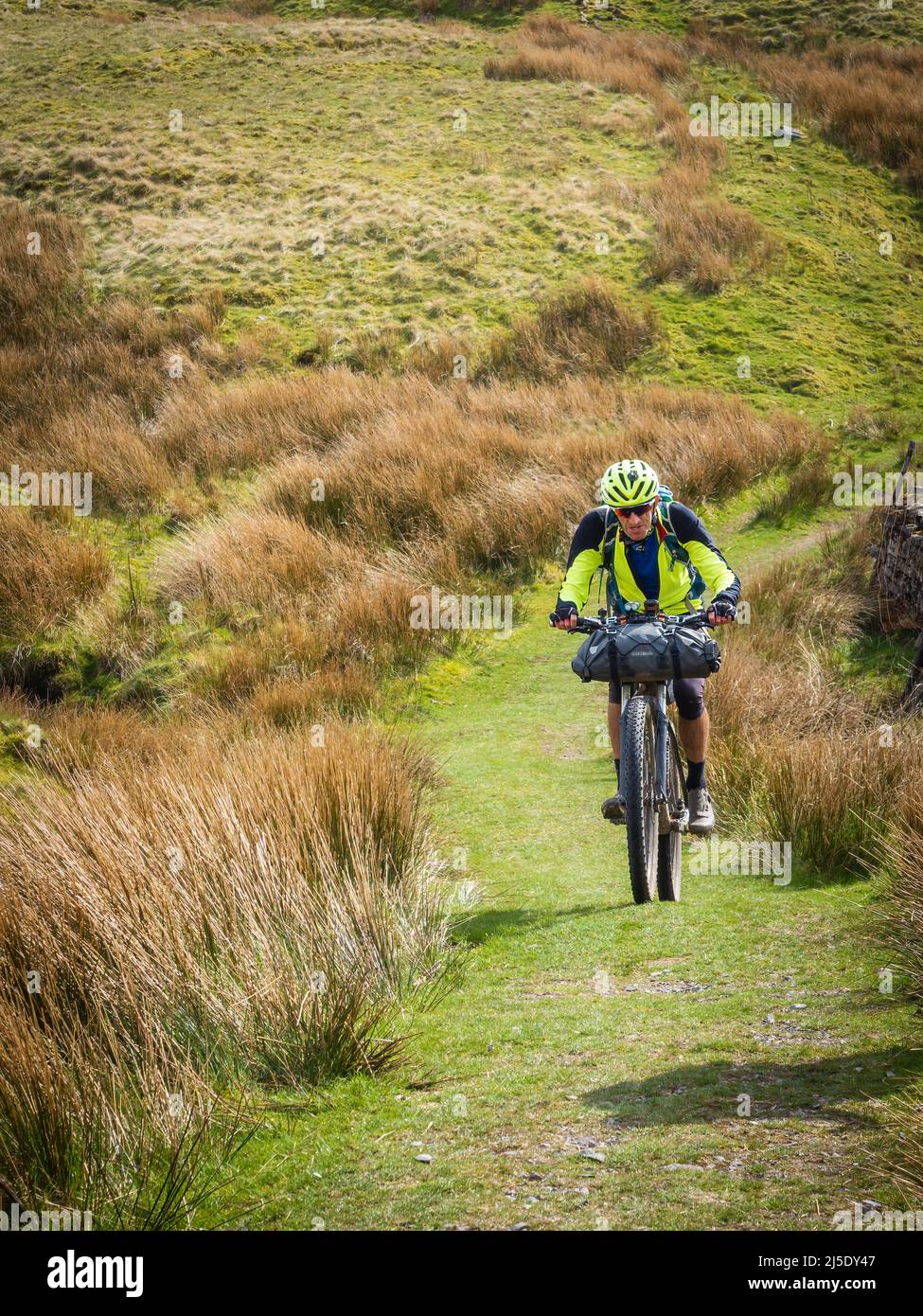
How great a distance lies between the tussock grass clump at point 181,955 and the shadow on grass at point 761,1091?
908 mm

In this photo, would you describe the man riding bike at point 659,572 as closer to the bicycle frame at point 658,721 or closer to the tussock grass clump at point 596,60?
the bicycle frame at point 658,721

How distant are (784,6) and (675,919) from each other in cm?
3273

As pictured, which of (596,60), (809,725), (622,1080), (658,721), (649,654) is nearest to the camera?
(622,1080)

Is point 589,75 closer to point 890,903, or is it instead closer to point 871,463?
point 871,463

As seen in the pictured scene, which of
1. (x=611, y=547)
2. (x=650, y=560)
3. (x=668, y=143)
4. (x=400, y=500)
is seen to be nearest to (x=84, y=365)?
(x=400, y=500)

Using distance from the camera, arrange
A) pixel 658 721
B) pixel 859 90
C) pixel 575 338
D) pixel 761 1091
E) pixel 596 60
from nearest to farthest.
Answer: pixel 761 1091, pixel 658 721, pixel 575 338, pixel 859 90, pixel 596 60

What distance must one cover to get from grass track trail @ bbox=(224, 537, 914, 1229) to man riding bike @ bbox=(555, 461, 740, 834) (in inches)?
30.5

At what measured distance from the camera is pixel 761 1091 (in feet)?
11.8

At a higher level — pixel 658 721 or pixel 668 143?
pixel 668 143

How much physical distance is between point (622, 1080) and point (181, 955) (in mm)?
1529

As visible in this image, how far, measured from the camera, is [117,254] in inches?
843

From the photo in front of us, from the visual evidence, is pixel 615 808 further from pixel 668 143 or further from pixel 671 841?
pixel 668 143

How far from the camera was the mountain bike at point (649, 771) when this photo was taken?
5.11 m

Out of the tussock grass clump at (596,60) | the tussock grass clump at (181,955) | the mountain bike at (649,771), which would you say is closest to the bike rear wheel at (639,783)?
the mountain bike at (649,771)
